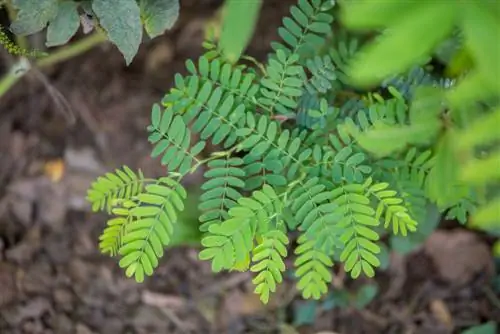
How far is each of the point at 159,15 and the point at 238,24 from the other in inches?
20.0

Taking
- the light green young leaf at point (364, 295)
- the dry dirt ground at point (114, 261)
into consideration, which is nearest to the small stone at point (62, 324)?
the dry dirt ground at point (114, 261)

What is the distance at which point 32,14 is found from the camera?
1.33m

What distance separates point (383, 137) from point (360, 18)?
0.72 ft

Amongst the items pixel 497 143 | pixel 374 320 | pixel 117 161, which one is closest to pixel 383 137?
pixel 497 143

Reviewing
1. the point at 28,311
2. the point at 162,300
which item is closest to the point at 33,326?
the point at 28,311

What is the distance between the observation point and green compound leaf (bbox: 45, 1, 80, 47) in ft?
4.47

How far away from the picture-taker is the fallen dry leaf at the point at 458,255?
1902mm

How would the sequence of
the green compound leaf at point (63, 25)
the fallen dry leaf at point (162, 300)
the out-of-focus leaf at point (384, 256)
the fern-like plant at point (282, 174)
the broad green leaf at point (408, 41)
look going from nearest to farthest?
the broad green leaf at point (408, 41), the fern-like plant at point (282, 174), the green compound leaf at point (63, 25), the out-of-focus leaf at point (384, 256), the fallen dry leaf at point (162, 300)

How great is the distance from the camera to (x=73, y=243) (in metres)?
2.02

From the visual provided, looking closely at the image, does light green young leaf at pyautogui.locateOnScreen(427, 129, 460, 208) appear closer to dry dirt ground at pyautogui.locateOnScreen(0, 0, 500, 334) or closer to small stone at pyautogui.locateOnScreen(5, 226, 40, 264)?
dry dirt ground at pyautogui.locateOnScreen(0, 0, 500, 334)

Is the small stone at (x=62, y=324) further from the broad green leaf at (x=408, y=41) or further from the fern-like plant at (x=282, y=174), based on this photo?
the broad green leaf at (x=408, y=41)

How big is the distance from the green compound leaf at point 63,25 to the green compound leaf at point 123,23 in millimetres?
85

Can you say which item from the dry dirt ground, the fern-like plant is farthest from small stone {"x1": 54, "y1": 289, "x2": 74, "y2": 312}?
the fern-like plant

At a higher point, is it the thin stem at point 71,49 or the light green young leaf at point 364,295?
the thin stem at point 71,49
